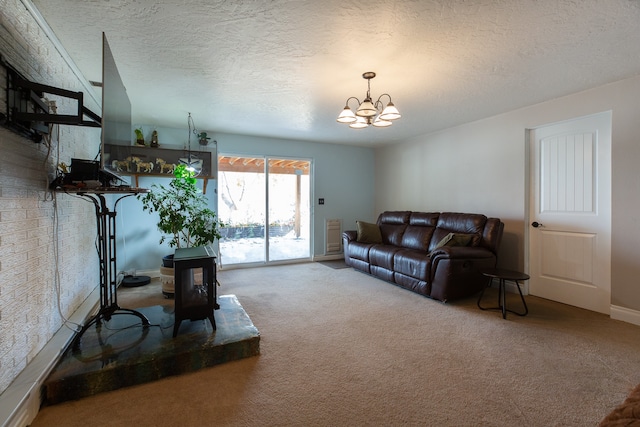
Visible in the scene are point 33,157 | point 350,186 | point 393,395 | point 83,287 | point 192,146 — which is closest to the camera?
point 393,395

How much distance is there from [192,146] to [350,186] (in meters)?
3.08

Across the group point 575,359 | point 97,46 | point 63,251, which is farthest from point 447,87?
point 63,251

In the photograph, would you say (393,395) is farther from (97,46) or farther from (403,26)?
(97,46)

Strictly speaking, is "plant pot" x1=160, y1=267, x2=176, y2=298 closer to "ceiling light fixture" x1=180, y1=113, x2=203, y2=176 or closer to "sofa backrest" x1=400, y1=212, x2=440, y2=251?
"ceiling light fixture" x1=180, y1=113, x2=203, y2=176

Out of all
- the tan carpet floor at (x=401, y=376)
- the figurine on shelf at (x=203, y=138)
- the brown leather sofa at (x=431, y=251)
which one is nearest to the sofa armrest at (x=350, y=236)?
the brown leather sofa at (x=431, y=251)

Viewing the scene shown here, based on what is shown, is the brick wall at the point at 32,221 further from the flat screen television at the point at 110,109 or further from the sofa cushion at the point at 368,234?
the sofa cushion at the point at 368,234

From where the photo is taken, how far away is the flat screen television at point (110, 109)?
1.65 meters

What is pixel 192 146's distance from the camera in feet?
15.3

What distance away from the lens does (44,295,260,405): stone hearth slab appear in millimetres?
1687

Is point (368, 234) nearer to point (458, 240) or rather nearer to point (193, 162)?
point (458, 240)

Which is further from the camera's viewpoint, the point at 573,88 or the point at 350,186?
the point at 350,186

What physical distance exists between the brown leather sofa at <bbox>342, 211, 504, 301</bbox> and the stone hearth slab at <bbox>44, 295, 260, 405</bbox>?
214cm

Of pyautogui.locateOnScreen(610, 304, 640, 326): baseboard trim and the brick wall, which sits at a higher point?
the brick wall

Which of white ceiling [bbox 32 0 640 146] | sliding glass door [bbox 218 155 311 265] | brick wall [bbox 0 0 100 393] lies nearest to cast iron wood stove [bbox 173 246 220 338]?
brick wall [bbox 0 0 100 393]
